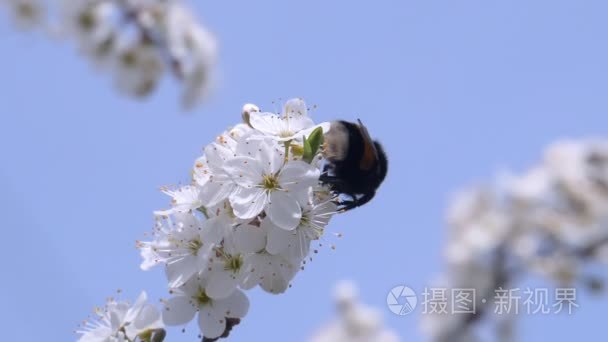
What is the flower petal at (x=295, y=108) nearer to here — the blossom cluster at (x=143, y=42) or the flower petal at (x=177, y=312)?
the flower petal at (x=177, y=312)

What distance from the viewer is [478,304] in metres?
5.37

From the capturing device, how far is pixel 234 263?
1478 millimetres

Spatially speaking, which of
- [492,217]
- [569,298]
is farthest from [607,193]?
[569,298]

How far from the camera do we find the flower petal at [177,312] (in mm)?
1534

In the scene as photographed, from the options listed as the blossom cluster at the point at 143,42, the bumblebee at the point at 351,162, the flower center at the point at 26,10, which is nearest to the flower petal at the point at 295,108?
the bumblebee at the point at 351,162

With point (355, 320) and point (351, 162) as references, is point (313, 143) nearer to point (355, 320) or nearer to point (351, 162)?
point (351, 162)

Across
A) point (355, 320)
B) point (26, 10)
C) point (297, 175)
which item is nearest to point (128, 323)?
point (297, 175)

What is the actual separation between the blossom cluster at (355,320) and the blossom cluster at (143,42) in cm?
355

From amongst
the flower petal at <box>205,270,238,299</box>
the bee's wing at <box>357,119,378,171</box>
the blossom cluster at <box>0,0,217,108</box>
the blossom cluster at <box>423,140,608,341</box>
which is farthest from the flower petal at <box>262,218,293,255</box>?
the blossom cluster at <box>423,140,608,341</box>

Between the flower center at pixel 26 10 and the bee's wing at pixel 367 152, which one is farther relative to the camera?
the flower center at pixel 26 10

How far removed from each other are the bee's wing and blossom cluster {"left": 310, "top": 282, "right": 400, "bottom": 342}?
264 inches

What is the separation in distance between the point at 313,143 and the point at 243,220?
21 cm

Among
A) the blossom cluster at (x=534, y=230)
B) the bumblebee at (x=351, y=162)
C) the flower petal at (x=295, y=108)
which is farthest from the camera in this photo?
the blossom cluster at (x=534, y=230)

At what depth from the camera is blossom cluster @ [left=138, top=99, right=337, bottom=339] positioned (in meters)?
1.45
